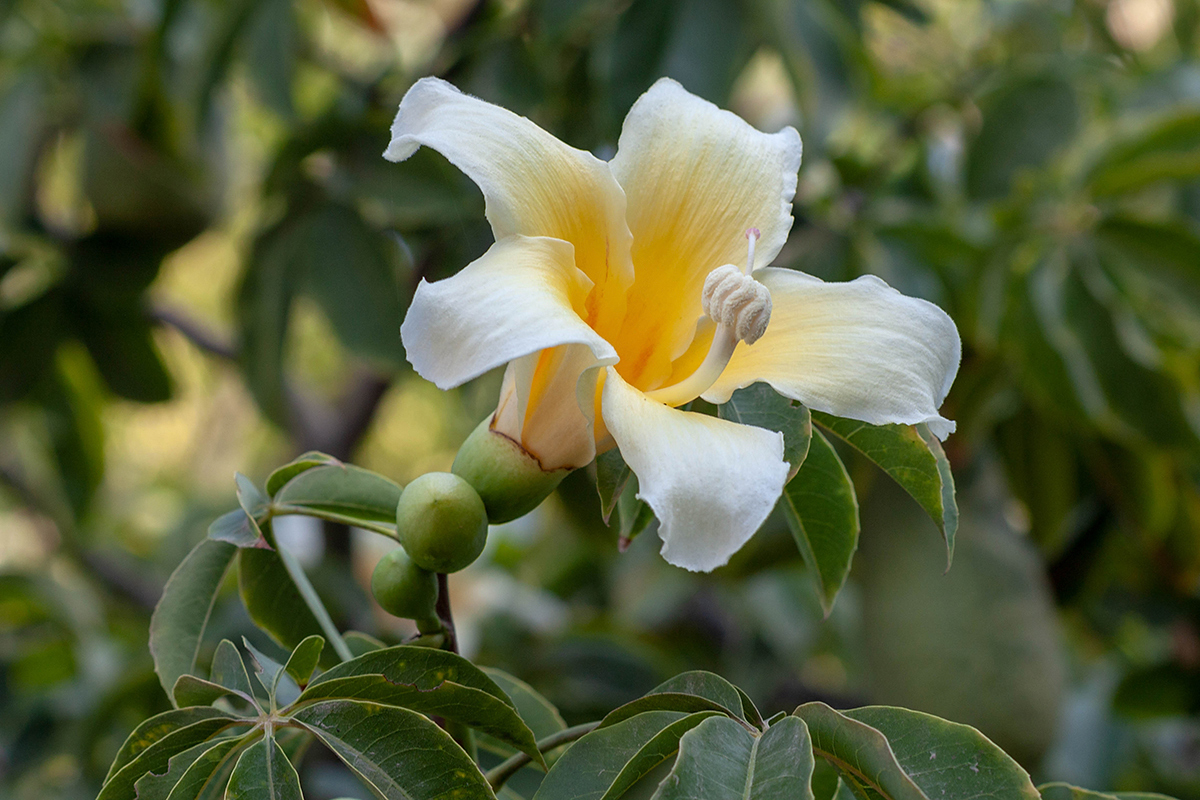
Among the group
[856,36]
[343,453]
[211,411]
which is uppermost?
[856,36]

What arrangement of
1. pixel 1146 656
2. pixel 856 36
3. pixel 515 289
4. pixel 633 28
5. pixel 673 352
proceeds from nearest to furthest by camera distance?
pixel 515 289 < pixel 673 352 < pixel 633 28 < pixel 856 36 < pixel 1146 656

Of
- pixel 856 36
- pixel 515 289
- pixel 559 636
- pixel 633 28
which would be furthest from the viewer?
pixel 559 636

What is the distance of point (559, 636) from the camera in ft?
4.39

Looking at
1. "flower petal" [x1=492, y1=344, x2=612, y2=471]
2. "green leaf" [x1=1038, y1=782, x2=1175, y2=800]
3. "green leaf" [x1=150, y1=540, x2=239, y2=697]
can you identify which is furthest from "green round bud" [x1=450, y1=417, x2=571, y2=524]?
"green leaf" [x1=1038, y1=782, x2=1175, y2=800]

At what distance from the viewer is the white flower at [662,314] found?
316 mm

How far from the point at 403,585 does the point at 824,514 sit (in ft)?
0.56

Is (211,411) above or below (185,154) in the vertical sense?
below

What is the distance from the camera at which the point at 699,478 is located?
1.03 ft

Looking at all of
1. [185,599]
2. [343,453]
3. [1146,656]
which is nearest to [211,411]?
[343,453]

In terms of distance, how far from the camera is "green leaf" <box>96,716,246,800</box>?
339 millimetres

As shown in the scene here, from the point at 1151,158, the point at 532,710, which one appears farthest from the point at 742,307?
the point at 1151,158

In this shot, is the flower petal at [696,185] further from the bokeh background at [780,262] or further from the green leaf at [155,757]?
the bokeh background at [780,262]

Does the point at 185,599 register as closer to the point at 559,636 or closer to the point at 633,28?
the point at 633,28

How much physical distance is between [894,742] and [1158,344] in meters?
0.88
